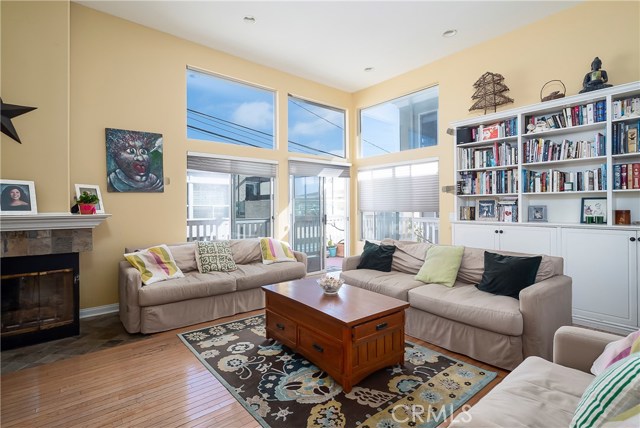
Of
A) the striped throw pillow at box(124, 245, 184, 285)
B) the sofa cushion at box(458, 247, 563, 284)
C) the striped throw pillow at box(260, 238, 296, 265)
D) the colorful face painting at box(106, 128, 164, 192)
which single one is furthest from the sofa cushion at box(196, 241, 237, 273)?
the sofa cushion at box(458, 247, 563, 284)

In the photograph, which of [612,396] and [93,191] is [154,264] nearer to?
[93,191]

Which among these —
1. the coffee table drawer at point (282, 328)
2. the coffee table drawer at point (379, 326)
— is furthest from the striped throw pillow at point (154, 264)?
the coffee table drawer at point (379, 326)

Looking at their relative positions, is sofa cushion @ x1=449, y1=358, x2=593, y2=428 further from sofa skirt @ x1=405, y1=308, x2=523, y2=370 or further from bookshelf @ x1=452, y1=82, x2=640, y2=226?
bookshelf @ x1=452, y1=82, x2=640, y2=226

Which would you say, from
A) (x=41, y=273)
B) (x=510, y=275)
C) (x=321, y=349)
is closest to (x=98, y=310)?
(x=41, y=273)

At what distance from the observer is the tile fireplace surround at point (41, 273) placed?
9.53 feet

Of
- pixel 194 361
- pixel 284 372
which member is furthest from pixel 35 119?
pixel 284 372

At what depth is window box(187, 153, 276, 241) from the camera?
449cm

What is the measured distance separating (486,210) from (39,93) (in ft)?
17.1

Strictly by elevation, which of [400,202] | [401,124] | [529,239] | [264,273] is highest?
[401,124]

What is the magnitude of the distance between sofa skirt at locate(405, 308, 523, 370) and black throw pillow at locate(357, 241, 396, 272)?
766 millimetres

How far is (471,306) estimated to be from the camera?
255 centimetres

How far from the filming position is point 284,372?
2.40m

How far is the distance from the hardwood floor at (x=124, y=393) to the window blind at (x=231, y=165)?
8.06 ft

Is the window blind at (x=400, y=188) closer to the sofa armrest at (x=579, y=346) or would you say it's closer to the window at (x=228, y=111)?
the window at (x=228, y=111)
